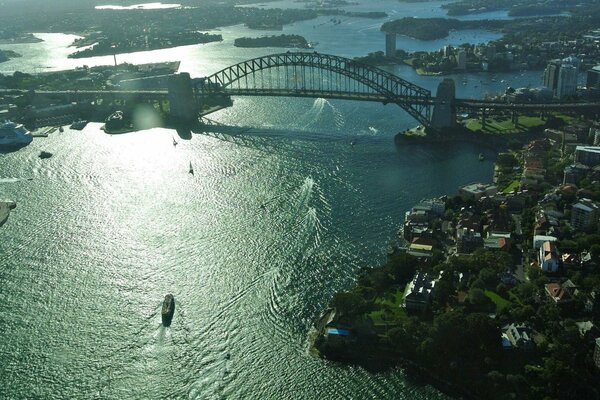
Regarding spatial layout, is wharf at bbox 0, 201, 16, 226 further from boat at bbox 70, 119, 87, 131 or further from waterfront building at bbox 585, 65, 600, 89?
waterfront building at bbox 585, 65, 600, 89

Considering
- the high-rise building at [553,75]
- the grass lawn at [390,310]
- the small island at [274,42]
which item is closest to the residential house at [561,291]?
the grass lawn at [390,310]

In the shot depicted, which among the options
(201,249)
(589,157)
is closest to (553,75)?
(589,157)

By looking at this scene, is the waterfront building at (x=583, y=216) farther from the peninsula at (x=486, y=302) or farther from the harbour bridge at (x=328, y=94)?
the harbour bridge at (x=328, y=94)

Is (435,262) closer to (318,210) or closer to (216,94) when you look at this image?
(318,210)

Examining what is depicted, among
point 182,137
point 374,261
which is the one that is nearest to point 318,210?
point 374,261

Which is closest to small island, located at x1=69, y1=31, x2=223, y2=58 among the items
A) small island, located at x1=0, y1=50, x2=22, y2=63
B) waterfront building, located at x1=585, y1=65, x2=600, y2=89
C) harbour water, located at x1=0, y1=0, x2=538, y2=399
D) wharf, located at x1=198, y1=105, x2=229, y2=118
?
small island, located at x1=0, y1=50, x2=22, y2=63

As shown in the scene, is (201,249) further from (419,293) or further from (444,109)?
(444,109)
